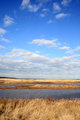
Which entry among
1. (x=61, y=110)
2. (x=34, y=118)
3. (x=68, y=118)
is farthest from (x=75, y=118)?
(x=34, y=118)

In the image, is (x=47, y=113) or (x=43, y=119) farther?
(x=47, y=113)

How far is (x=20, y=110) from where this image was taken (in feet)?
30.1

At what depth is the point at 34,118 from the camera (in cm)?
792

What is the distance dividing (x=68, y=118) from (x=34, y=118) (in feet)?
5.95

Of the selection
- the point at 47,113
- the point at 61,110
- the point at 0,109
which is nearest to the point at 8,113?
the point at 0,109

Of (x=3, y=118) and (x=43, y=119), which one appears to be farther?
(x=43, y=119)

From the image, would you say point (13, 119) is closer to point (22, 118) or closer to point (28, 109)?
point (22, 118)

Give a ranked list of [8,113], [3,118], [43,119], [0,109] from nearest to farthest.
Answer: [3,118] < [43,119] < [8,113] < [0,109]

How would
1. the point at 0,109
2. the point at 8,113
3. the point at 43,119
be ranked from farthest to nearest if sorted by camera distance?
the point at 0,109
the point at 8,113
the point at 43,119

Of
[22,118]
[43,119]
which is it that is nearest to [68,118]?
[43,119]

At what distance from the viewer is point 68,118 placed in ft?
24.9

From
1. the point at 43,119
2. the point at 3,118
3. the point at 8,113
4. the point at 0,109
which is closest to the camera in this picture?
the point at 3,118

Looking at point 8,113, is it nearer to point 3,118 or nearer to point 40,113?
point 3,118

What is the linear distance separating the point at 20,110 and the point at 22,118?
1.16 metres
